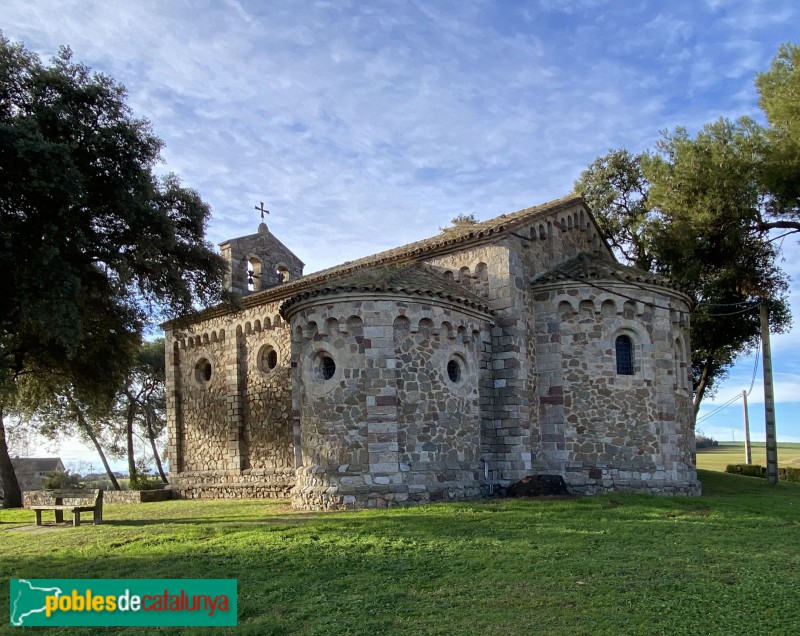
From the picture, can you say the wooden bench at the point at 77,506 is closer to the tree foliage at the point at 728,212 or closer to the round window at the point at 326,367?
the round window at the point at 326,367

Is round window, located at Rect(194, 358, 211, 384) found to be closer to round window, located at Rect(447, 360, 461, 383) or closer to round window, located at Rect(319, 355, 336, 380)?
round window, located at Rect(319, 355, 336, 380)

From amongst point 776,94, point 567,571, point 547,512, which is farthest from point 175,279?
point 776,94

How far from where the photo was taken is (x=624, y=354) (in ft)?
63.1

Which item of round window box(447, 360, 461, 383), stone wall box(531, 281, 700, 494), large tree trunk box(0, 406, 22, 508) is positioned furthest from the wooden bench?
large tree trunk box(0, 406, 22, 508)

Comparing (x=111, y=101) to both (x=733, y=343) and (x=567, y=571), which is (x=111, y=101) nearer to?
(x=567, y=571)

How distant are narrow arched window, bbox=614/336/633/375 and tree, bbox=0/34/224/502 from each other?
11.8m

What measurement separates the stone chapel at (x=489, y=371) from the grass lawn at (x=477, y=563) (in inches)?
65.4

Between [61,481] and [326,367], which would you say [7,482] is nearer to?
[61,481]

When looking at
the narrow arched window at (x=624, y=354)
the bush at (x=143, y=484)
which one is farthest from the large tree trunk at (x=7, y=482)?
the narrow arched window at (x=624, y=354)

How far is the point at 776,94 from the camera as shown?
25.2 m

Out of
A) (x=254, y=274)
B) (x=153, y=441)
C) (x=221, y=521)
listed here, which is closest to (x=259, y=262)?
(x=254, y=274)

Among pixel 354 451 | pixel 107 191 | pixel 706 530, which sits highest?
pixel 107 191

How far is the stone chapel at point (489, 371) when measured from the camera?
1667cm

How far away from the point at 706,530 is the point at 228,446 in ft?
57.2
